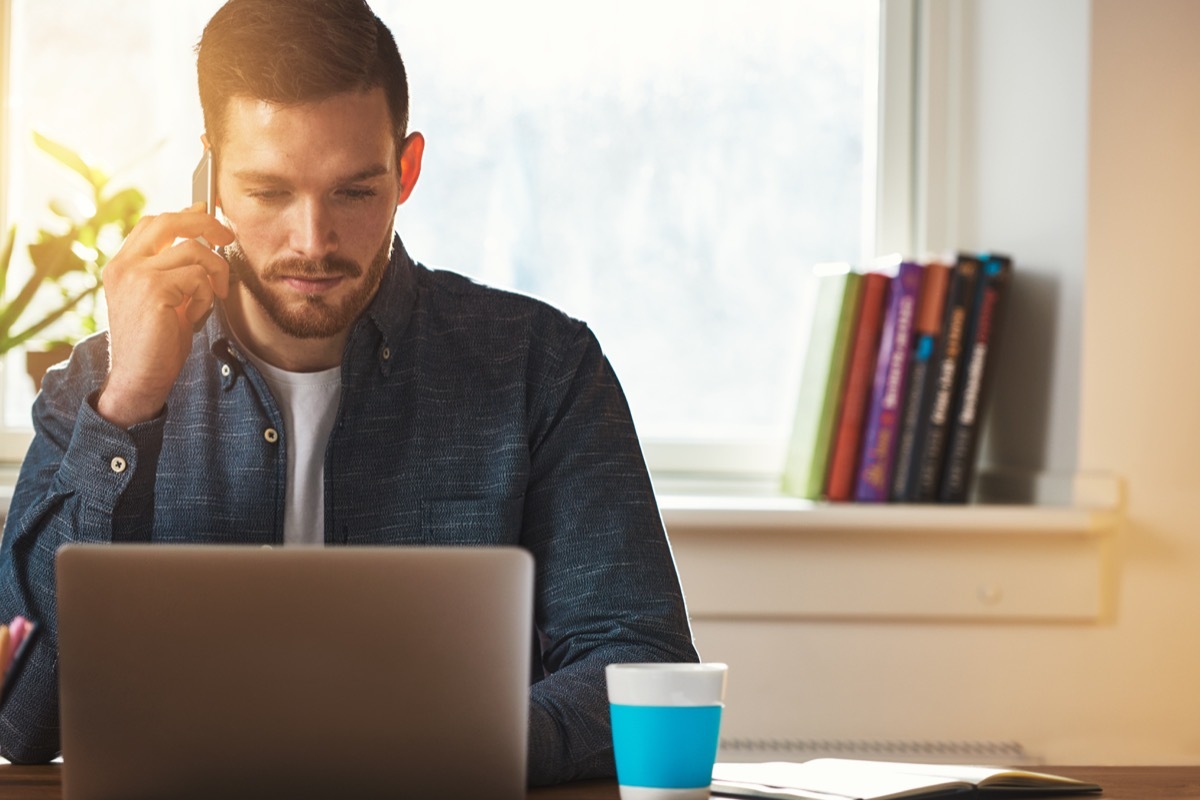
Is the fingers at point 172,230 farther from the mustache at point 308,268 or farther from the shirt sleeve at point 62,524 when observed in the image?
the shirt sleeve at point 62,524

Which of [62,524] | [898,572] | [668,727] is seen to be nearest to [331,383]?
[62,524]

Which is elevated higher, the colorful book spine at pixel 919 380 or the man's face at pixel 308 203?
the man's face at pixel 308 203

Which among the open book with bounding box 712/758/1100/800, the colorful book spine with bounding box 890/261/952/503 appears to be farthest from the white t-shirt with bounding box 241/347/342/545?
the colorful book spine with bounding box 890/261/952/503

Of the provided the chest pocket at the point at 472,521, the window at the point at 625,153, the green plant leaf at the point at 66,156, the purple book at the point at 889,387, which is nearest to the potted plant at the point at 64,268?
the green plant leaf at the point at 66,156

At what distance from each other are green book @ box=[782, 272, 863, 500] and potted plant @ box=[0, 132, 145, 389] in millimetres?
1027

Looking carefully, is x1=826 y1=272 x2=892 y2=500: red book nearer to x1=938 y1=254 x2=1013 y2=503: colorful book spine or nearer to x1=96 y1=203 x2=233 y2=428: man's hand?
x1=938 y1=254 x2=1013 y2=503: colorful book spine

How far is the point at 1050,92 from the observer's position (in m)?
2.01

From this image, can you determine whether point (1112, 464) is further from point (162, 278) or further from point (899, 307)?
point (162, 278)

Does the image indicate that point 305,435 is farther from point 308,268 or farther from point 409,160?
point 409,160

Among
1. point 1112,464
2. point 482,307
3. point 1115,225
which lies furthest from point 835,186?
point 482,307

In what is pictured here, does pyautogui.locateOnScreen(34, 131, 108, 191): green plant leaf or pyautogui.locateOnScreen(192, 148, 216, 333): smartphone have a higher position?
pyautogui.locateOnScreen(34, 131, 108, 191): green plant leaf

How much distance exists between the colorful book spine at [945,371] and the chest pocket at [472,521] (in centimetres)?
83

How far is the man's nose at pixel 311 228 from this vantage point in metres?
1.38

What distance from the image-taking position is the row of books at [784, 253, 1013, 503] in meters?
2.00
